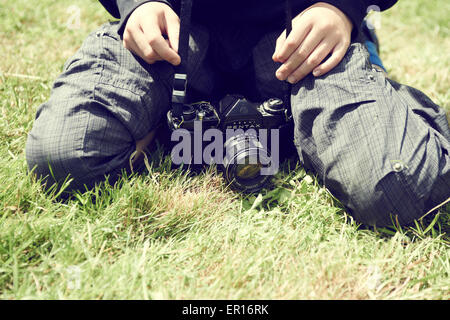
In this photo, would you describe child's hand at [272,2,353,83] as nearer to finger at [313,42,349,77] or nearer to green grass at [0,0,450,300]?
finger at [313,42,349,77]

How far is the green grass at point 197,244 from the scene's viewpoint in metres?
1.10

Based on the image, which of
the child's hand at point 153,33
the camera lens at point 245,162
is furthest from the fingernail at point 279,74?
the child's hand at point 153,33

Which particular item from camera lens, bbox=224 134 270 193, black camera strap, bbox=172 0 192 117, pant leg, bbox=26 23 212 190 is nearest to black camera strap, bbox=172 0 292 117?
black camera strap, bbox=172 0 192 117

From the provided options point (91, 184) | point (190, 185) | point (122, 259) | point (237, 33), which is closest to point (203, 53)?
point (237, 33)

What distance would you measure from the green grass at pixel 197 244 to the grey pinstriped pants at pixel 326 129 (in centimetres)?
9

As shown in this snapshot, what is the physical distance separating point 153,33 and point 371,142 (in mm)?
810

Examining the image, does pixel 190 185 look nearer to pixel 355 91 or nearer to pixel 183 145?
pixel 183 145

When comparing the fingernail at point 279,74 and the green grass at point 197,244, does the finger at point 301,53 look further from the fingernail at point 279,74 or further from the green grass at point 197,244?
the green grass at point 197,244

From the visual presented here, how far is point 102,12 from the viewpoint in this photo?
A: 2.52 meters

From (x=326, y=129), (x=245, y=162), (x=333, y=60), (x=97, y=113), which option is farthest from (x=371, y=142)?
(x=97, y=113)

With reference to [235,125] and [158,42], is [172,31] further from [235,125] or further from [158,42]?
[235,125]

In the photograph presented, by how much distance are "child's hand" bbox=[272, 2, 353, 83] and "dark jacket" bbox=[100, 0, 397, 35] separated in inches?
4.1

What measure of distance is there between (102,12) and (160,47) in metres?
1.43

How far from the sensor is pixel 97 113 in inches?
51.9
